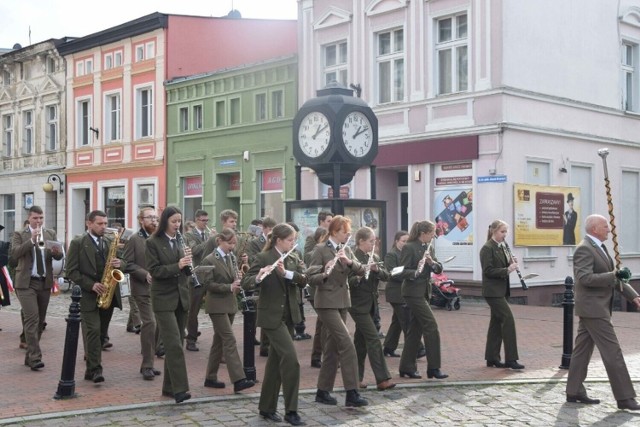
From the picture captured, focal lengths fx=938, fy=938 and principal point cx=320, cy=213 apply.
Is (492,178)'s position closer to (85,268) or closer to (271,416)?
(85,268)

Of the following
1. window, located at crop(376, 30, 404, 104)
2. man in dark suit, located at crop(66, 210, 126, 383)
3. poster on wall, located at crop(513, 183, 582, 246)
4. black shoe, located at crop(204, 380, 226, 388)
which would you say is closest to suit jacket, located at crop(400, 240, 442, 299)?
black shoe, located at crop(204, 380, 226, 388)

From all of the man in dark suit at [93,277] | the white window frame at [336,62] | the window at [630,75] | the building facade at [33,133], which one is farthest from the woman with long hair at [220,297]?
the building facade at [33,133]

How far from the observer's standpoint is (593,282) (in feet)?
30.3

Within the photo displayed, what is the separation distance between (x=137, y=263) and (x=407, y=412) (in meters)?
4.36

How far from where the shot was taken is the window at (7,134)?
40188mm

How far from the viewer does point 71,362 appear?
956 centimetres

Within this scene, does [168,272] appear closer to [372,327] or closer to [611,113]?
[372,327]

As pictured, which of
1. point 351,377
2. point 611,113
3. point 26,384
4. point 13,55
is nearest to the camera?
point 351,377

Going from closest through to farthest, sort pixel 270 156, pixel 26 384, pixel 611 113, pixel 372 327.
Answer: pixel 372 327 < pixel 26 384 < pixel 611 113 < pixel 270 156

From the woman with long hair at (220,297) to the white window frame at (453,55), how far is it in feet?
40.9

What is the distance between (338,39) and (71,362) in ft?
55.0

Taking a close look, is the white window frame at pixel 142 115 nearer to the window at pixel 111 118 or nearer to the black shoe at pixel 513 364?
the window at pixel 111 118

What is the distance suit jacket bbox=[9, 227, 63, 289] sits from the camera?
39.1 ft

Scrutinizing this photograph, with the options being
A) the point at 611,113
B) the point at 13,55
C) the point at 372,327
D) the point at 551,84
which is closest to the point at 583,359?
the point at 372,327
